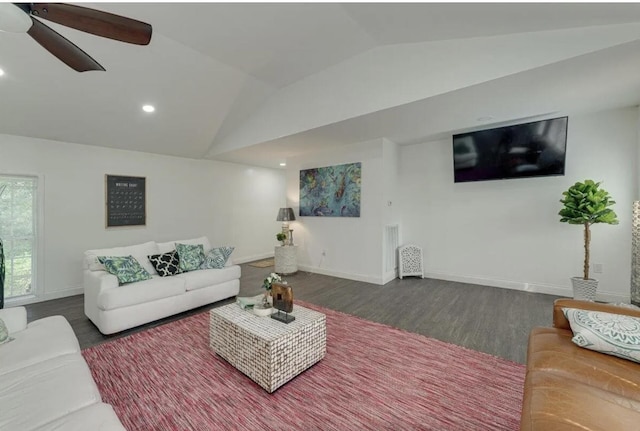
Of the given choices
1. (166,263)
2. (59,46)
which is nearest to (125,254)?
(166,263)

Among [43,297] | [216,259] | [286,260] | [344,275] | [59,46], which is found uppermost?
[59,46]

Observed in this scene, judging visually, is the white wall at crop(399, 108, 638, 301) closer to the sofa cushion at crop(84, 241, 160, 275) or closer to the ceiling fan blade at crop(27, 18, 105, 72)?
the sofa cushion at crop(84, 241, 160, 275)

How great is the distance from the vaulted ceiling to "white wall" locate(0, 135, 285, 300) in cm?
36

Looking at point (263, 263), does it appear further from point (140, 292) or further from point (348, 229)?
point (140, 292)

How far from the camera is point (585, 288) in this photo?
3.25 metres

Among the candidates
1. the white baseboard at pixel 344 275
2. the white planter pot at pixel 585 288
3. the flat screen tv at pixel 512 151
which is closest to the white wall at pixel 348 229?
the white baseboard at pixel 344 275

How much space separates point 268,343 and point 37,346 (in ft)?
A: 4.58

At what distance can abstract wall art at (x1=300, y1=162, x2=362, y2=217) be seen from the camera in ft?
15.8

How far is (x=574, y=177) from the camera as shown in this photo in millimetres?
3691

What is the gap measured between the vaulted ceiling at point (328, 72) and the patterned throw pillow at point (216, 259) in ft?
6.47

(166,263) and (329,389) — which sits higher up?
(166,263)

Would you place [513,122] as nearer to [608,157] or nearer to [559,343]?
[608,157]

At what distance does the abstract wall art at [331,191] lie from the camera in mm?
4816

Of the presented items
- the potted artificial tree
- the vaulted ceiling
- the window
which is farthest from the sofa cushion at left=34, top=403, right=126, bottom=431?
the potted artificial tree
